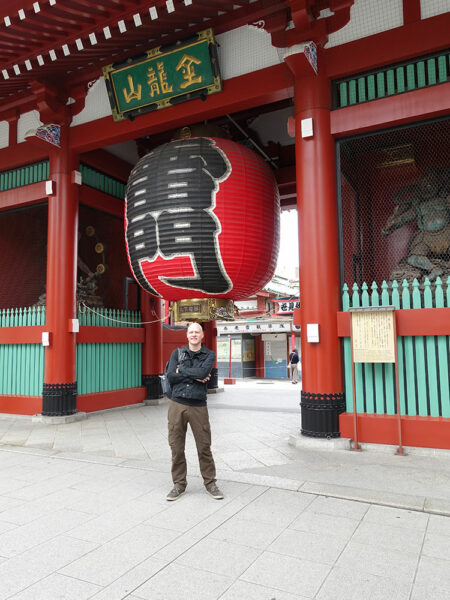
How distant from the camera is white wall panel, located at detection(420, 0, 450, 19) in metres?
5.44

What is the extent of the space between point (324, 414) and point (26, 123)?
8.15 m

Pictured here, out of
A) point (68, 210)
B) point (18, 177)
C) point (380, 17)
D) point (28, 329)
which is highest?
point (380, 17)

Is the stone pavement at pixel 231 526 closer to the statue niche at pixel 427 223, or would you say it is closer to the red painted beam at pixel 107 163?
the statue niche at pixel 427 223

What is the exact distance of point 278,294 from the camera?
21125 millimetres

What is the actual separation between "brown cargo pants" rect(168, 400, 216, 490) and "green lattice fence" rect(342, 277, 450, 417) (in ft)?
8.33

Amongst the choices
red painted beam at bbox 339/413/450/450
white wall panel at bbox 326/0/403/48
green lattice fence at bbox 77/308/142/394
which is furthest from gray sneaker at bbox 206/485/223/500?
white wall panel at bbox 326/0/403/48

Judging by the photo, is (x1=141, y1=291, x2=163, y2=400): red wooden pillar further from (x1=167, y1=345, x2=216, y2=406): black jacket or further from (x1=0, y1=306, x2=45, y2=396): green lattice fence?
(x1=167, y1=345, x2=216, y2=406): black jacket

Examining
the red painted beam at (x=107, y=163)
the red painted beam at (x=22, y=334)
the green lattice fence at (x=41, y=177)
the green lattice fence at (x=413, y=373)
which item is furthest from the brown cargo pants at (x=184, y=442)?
the red painted beam at (x=107, y=163)

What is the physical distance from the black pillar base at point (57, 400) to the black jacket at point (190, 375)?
482cm

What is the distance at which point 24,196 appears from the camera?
28.7 feet

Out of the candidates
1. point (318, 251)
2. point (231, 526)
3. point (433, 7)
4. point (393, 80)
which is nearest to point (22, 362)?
point (318, 251)

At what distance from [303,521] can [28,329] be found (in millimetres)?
6980

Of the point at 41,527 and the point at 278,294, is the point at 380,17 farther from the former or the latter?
the point at 278,294

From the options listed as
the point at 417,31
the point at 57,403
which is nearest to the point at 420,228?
the point at 417,31
